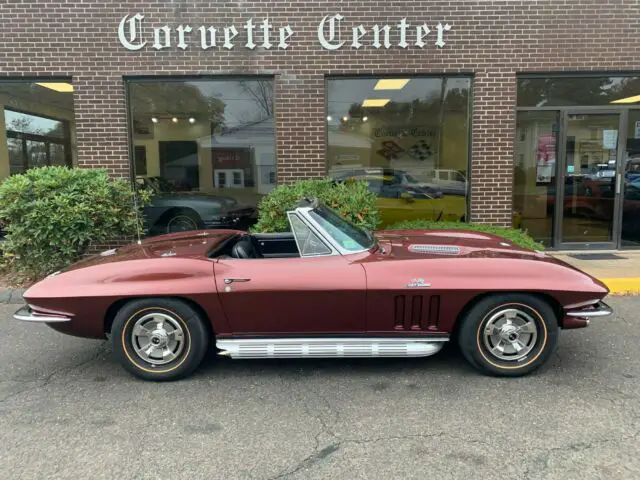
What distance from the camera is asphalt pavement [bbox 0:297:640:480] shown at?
282 centimetres

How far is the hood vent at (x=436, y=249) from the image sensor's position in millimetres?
4137

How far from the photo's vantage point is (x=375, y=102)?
8484mm

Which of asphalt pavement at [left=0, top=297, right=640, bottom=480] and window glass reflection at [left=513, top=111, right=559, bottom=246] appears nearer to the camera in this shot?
asphalt pavement at [left=0, top=297, right=640, bottom=480]

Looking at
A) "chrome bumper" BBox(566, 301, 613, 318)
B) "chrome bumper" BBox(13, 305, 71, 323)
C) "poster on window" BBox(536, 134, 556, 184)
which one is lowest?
"chrome bumper" BBox(13, 305, 71, 323)

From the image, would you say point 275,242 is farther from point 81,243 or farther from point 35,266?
point 35,266

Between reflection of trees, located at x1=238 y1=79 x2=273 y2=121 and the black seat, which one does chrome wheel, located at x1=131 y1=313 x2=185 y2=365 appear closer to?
the black seat

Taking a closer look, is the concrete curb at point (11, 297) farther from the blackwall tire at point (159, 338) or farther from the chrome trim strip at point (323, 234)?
the chrome trim strip at point (323, 234)

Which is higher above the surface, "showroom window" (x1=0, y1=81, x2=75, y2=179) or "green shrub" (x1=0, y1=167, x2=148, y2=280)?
"showroom window" (x1=0, y1=81, x2=75, y2=179)

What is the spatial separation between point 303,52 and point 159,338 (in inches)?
220

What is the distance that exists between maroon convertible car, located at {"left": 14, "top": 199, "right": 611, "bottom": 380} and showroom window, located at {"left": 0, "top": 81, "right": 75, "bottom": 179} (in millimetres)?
5294

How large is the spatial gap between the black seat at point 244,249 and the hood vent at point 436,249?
54.9 inches

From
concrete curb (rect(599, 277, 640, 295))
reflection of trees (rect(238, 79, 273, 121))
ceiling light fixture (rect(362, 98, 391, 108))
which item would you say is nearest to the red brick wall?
reflection of trees (rect(238, 79, 273, 121))

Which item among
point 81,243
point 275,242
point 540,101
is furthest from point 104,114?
point 540,101

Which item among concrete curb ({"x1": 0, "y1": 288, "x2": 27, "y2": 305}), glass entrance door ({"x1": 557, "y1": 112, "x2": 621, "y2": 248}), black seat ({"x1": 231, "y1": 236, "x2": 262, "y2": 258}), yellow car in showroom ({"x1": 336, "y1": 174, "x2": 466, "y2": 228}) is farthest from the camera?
yellow car in showroom ({"x1": 336, "y1": 174, "x2": 466, "y2": 228})
